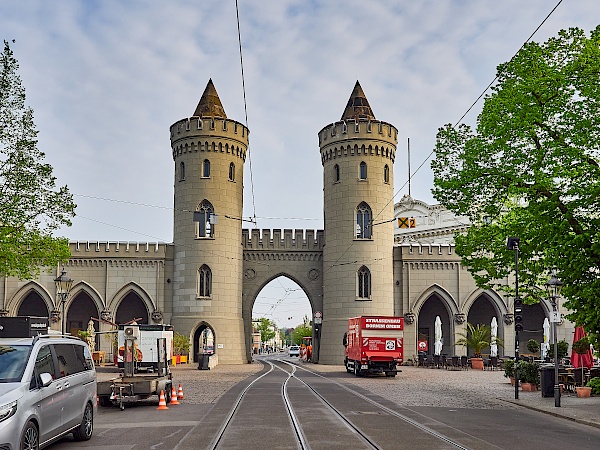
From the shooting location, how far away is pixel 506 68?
73.0ft

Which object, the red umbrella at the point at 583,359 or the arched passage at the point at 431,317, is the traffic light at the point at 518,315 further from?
the arched passage at the point at 431,317

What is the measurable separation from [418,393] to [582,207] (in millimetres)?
8200

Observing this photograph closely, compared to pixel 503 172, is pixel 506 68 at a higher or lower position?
higher

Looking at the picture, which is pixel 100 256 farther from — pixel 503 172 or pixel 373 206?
pixel 503 172

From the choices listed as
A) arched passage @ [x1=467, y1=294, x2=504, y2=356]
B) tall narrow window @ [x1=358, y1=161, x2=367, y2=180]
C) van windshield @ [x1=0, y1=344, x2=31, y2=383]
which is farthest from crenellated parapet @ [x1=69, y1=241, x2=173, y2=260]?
van windshield @ [x1=0, y1=344, x2=31, y2=383]

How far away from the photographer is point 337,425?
1431 cm

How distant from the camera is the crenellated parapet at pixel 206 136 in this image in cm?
4988

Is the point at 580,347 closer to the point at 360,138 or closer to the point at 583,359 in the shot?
the point at 583,359

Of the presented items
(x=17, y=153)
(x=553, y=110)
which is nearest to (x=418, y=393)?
(x=553, y=110)

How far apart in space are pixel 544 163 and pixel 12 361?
49.6 ft

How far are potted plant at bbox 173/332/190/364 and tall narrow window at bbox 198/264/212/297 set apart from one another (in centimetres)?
304

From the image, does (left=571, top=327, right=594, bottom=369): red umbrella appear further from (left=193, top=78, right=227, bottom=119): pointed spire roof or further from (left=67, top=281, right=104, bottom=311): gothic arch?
(left=67, top=281, right=104, bottom=311): gothic arch

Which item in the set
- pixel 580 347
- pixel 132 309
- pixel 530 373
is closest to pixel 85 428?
pixel 530 373

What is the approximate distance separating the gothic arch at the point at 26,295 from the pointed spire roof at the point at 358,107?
22.9 metres
